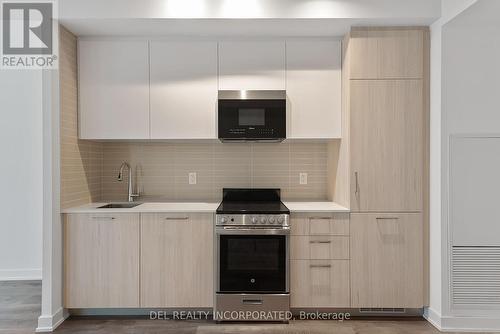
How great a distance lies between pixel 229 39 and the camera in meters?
3.13

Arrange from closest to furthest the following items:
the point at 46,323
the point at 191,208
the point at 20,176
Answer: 1. the point at 46,323
2. the point at 191,208
3. the point at 20,176

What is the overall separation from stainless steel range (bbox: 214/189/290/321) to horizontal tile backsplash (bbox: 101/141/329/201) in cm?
77

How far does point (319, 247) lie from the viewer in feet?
9.53

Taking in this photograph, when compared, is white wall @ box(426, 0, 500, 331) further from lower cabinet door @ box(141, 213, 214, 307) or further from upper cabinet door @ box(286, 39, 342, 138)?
lower cabinet door @ box(141, 213, 214, 307)

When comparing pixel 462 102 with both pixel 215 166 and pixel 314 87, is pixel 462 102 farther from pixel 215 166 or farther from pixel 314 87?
pixel 215 166

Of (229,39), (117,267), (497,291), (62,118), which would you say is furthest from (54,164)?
(497,291)

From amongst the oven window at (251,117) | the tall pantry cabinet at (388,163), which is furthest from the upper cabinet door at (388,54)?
the oven window at (251,117)

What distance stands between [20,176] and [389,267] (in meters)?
3.81

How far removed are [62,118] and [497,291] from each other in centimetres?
359

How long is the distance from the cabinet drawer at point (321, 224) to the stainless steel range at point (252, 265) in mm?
105

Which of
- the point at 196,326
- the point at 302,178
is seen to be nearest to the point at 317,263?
the point at 302,178

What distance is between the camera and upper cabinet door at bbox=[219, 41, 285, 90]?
312 centimetres

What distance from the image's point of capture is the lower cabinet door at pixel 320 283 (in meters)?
2.90

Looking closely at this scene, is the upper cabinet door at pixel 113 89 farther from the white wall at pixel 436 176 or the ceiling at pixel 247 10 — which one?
the white wall at pixel 436 176
